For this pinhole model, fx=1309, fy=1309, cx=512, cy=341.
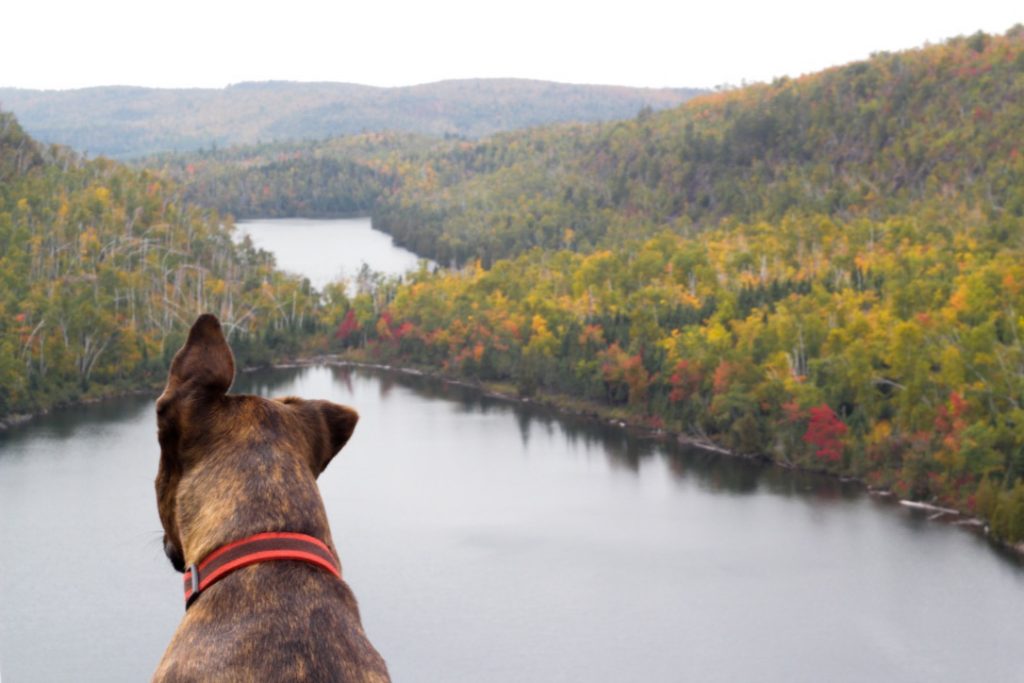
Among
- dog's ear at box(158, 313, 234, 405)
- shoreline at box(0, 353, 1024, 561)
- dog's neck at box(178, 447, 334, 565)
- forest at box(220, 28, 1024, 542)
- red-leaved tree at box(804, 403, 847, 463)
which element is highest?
dog's ear at box(158, 313, 234, 405)

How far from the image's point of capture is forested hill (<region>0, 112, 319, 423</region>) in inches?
2825

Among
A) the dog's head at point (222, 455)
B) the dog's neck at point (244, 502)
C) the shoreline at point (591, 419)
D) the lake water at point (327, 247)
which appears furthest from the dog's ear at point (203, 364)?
the lake water at point (327, 247)

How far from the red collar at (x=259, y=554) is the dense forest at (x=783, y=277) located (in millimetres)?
44794

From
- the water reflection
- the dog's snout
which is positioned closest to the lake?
the water reflection

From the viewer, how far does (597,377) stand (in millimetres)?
68500

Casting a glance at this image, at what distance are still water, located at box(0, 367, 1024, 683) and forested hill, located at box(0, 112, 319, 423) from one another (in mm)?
11851

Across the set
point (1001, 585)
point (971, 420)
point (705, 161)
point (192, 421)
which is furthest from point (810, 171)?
point (192, 421)

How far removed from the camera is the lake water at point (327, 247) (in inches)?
4471

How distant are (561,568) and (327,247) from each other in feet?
309

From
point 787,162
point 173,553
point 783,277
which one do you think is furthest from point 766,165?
point 173,553

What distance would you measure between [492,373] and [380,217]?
81.3m

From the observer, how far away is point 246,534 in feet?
6.99

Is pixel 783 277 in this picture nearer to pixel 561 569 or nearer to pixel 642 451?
pixel 642 451

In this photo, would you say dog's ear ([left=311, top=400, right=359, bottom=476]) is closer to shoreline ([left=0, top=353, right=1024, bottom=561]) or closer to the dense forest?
shoreline ([left=0, top=353, right=1024, bottom=561])
